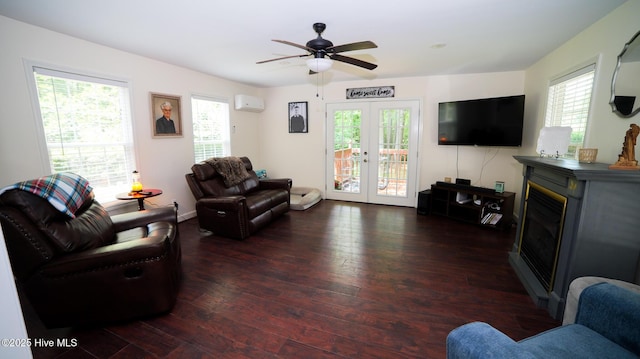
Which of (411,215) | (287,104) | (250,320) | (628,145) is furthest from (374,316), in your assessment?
(287,104)

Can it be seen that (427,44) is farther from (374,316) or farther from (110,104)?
(110,104)

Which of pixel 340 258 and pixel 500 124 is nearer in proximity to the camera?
pixel 340 258

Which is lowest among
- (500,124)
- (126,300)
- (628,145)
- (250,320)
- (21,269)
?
(250,320)

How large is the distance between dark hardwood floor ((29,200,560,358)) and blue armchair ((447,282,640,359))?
0.64 m

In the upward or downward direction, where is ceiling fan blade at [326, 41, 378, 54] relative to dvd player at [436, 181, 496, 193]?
upward

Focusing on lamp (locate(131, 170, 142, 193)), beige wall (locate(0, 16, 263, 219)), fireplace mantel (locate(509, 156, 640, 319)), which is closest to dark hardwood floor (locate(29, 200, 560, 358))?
fireplace mantel (locate(509, 156, 640, 319))

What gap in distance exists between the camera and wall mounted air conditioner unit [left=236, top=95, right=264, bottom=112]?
503 centimetres

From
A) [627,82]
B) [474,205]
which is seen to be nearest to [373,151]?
[474,205]

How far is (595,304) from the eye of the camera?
1284 millimetres

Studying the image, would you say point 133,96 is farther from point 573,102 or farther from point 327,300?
point 573,102

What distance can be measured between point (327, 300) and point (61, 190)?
7.32 ft

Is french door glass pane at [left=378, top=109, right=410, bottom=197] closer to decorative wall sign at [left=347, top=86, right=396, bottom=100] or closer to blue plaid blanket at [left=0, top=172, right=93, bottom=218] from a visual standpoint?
decorative wall sign at [left=347, top=86, right=396, bottom=100]

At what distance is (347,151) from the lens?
5344 mm

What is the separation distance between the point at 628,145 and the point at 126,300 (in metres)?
3.68
